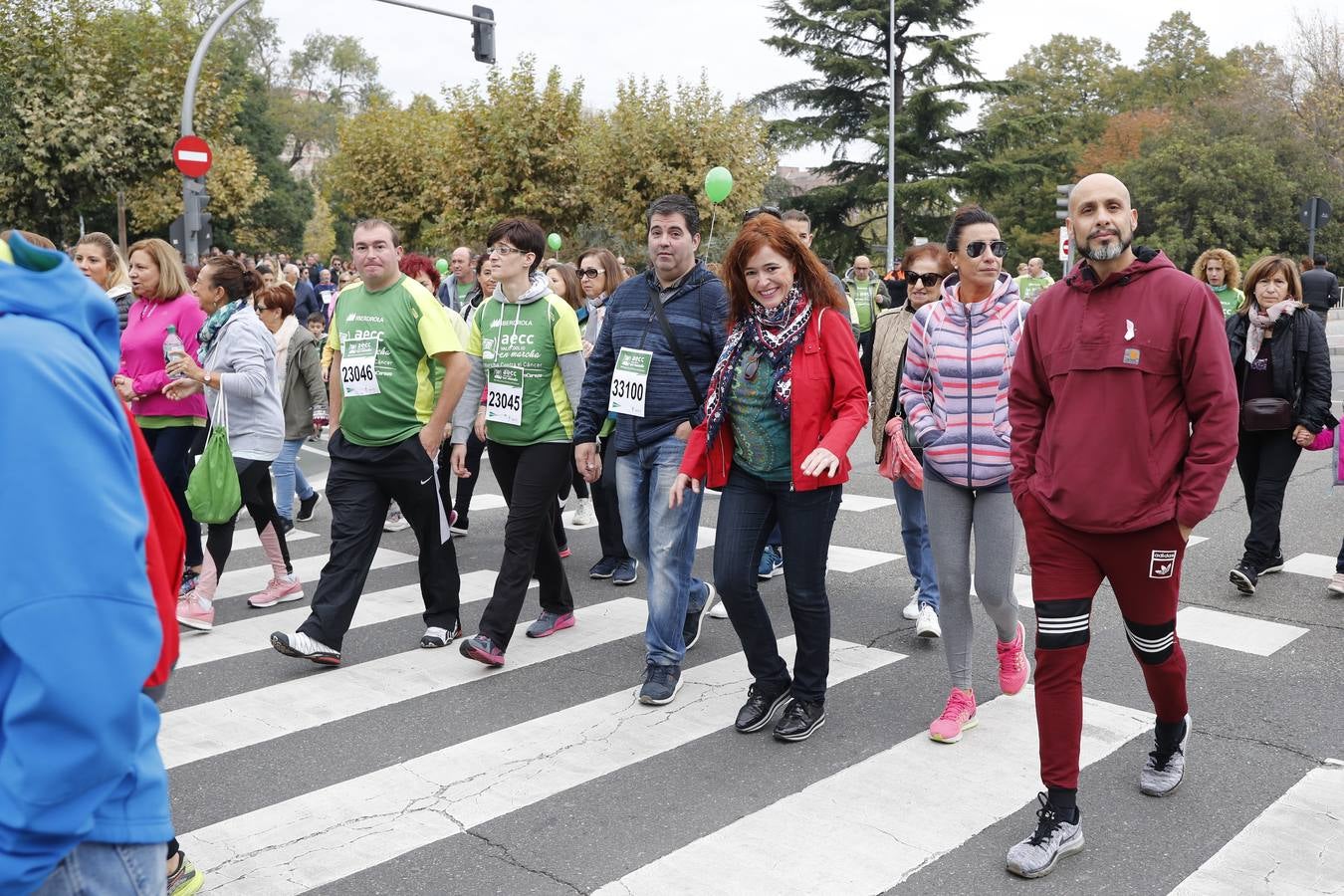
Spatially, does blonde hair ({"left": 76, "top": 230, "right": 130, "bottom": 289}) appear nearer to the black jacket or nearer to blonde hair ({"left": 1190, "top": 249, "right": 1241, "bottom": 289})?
the black jacket

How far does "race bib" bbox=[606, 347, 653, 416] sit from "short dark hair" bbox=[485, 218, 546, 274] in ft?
2.98

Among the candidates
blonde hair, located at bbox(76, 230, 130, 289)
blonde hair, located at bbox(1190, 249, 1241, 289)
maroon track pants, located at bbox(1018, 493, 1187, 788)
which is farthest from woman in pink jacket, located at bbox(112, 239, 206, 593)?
blonde hair, located at bbox(1190, 249, 1241, 289)

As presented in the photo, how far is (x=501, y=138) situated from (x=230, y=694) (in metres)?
25.1

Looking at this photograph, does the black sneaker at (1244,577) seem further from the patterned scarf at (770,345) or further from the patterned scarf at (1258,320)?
the patterned scarf at (770,345)

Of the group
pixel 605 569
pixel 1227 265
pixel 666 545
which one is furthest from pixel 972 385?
pixel 1227 265

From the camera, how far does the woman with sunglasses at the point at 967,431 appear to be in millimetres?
4543

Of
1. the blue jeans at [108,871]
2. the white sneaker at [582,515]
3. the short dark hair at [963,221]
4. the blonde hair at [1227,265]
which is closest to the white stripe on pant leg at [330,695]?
the short dark hair at [963,221]

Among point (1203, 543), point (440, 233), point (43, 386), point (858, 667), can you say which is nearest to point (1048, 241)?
point (440, 233)

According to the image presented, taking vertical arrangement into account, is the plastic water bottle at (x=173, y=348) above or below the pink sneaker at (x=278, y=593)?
above

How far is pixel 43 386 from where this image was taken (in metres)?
1.48

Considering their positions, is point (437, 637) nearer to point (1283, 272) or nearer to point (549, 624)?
point (549, 624)

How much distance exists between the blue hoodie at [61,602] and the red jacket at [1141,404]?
2.79 m

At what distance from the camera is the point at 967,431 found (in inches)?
179

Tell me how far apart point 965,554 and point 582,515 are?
504cm
